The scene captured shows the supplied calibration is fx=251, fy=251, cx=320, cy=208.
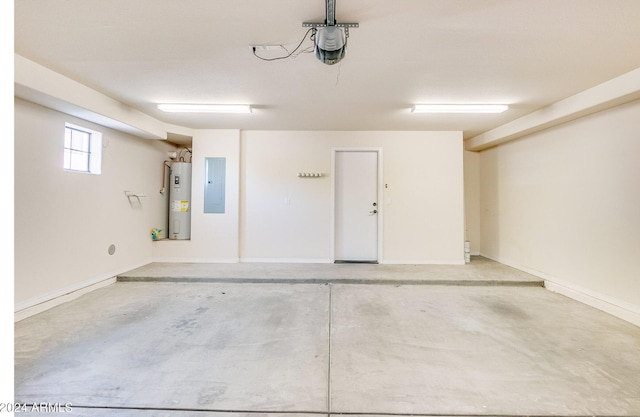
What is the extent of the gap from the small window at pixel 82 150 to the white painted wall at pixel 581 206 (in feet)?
21.3

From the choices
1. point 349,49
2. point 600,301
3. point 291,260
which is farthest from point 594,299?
point 291,260

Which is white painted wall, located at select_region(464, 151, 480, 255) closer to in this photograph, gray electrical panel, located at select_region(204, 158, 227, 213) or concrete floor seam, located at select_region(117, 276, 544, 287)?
concrete floor seam, located at select_region(117, 276, 544, 287)

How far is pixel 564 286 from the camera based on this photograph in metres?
3.39

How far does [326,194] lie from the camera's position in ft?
15.5

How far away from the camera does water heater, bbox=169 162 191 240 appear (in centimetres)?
476

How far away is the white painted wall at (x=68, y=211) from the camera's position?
2.67m

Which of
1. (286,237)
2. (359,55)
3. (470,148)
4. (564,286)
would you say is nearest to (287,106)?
(359,55)

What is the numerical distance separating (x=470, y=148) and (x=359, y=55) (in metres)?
4.07

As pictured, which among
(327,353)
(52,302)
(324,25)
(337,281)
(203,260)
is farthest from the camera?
(203,260)

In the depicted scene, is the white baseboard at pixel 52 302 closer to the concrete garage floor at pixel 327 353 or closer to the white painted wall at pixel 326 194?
the concrete garage floor at pixel 327 353

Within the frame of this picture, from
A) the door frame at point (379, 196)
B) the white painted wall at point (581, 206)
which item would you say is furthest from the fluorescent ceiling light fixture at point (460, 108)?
the door frame at point (379, 196)

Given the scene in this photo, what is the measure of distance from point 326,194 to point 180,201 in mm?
2769

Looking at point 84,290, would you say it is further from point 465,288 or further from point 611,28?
point 611,28

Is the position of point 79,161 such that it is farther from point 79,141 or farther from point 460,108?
point 460,108
